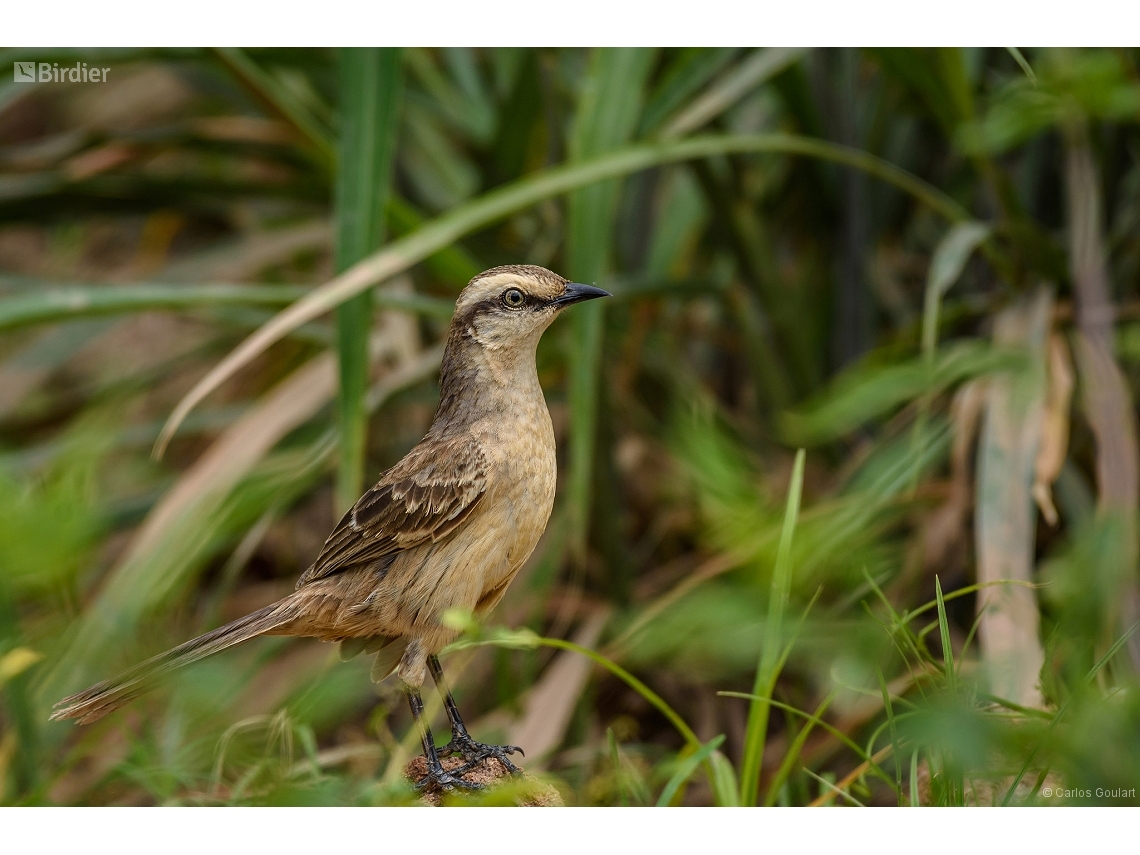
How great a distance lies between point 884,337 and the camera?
4.35m

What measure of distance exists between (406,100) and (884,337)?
6.54 feet

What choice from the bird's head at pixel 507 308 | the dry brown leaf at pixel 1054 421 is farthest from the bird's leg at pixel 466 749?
the dry brown leaf at pixel 1054 421

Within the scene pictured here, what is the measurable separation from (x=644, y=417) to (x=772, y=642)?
1982 mm

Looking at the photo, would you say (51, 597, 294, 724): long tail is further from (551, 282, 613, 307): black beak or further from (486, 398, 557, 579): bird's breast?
(551, 282, 613, 307): black beak

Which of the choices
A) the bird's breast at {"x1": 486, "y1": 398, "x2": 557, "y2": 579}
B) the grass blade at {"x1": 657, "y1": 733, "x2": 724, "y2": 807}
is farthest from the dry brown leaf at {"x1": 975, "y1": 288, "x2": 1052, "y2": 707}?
the bird's breast at {"x1": 486, "y1": 398, "x2": 557, "y2": 579}

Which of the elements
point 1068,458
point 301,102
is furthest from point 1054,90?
point 301,102

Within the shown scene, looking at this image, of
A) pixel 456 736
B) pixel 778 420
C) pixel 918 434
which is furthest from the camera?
pixel 778 420

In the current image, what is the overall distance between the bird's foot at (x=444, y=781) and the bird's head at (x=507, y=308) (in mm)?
838

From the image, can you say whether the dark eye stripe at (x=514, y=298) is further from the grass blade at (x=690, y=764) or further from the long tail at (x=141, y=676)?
the grass blade at (x=690, y=764)

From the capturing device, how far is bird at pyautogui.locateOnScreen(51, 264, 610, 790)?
2.00 m

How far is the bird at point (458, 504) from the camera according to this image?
6.56ft

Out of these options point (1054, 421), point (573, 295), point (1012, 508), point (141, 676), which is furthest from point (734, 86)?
point (141, 676)

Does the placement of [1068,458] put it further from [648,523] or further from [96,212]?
[96,212]

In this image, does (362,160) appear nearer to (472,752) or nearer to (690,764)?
(472,752)
